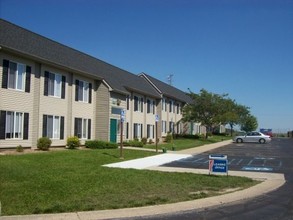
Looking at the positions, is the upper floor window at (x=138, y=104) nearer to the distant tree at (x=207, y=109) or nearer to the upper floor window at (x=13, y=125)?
the distant tree at (x=207, y=109)

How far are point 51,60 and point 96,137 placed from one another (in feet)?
29.9

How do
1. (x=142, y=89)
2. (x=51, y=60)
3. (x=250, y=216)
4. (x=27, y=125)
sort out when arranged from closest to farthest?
1. (x=250, y=216)
2. (x=27, y=125)
3. (x=51, y=60)
4. (x=142, y=89)

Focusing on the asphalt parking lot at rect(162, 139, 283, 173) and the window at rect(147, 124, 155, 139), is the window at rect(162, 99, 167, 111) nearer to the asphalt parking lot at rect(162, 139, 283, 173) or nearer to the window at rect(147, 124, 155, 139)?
the window at rect(147, 124, 155, 139)

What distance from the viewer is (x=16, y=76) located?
24.2m

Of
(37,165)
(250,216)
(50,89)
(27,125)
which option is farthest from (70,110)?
(250,216)

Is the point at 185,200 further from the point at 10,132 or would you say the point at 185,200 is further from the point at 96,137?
the point at 96,137

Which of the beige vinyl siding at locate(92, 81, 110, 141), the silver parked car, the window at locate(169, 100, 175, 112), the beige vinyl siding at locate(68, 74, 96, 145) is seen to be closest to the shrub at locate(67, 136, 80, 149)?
the beige vinyl siding at locate(68, 74, 96, 145)

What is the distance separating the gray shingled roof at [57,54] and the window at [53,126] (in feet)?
12.1

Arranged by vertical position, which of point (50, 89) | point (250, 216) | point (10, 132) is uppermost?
point (50, 89)

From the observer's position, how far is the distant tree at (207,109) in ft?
181

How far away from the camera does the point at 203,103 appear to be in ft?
182

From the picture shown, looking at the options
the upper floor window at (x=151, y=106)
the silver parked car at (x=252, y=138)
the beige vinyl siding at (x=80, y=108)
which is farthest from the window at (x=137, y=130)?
the silver parked car at (x=252, y=138)

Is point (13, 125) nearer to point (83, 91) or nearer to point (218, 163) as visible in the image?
point (83, 91)

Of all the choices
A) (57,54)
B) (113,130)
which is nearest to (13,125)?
(57,54)
